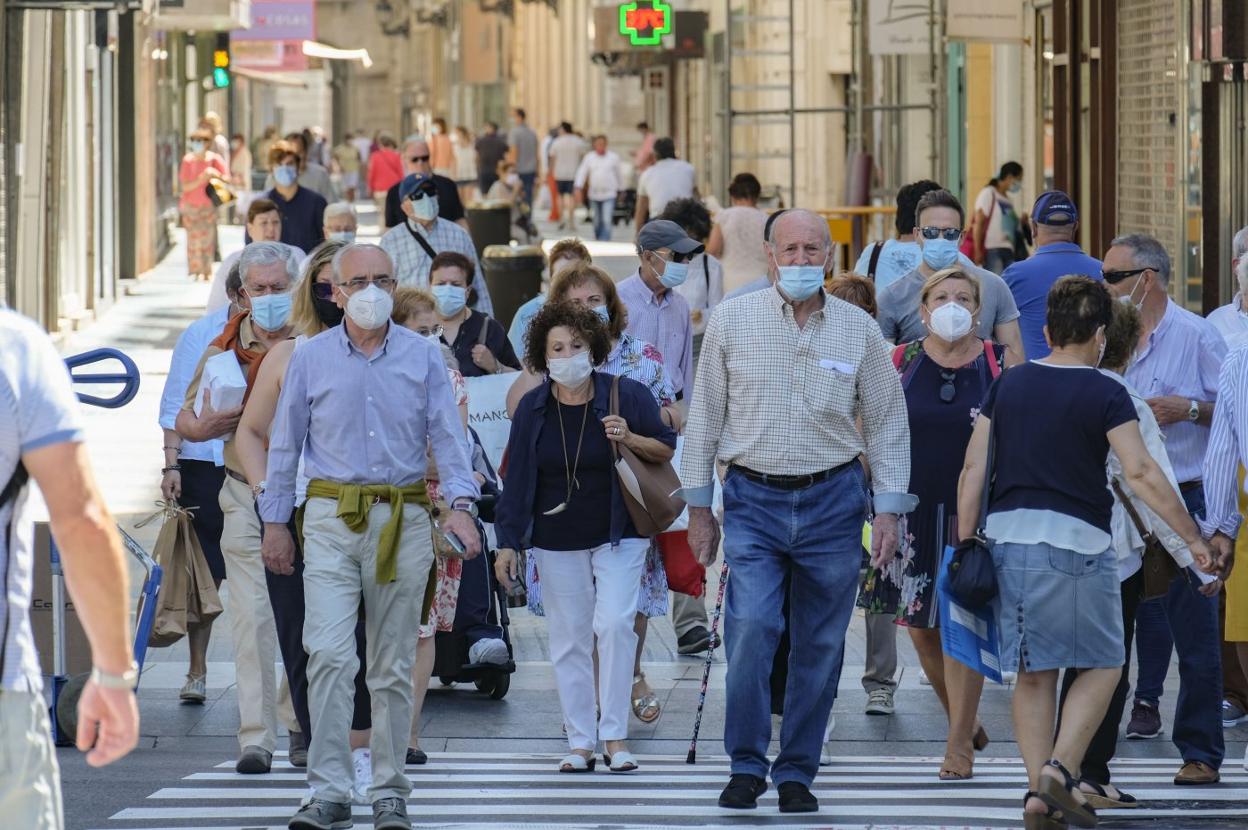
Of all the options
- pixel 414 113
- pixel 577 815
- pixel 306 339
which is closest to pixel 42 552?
pixel 306 339

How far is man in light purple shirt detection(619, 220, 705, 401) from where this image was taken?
9969 millimetres

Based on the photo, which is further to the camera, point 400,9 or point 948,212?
point 400,9

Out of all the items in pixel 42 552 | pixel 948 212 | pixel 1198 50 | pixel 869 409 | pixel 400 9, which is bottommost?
pixel 42 552

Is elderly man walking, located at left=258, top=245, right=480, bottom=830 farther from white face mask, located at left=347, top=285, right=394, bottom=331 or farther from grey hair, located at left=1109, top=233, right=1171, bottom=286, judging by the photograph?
grey hair, located at left=1109, top=233, right=1171, bottom=286

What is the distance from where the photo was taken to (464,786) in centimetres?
745

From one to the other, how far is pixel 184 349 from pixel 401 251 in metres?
4.39

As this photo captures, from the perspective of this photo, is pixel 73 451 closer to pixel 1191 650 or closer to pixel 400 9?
pixel 1191 650

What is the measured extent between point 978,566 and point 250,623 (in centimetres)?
270

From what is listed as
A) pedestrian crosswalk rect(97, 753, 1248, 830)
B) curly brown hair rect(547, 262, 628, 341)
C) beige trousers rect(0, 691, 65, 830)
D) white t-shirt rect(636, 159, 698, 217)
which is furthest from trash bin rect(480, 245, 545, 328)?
beige trousers rect(0, 691, 65, 830)

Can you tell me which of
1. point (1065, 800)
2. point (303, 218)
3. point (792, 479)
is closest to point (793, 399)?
point (792, 479)

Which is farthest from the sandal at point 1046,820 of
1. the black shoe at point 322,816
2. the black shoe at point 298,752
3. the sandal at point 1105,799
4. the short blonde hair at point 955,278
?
the black shoe at point 298,752

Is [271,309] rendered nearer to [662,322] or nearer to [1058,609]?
[662,322]

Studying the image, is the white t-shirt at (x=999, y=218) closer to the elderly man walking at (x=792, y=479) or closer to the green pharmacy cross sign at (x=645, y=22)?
the green pharmacy cross sign at (x=645, y=22)

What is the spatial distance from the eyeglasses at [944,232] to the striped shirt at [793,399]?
1.84 meters
